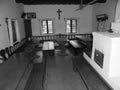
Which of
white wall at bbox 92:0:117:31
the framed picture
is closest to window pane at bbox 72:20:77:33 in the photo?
white wall at bbox 92:0:117:31

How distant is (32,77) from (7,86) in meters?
1.03

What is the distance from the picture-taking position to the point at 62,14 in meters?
7.67

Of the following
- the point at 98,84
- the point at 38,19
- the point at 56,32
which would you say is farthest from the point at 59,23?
the point at 98,84

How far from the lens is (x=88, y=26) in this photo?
8039 millimetres

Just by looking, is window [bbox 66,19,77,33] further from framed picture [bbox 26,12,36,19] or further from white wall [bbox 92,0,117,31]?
framed picture [bbox 26,12,36,19]

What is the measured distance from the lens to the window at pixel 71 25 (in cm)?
793

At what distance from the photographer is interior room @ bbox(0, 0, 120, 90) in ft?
8.59

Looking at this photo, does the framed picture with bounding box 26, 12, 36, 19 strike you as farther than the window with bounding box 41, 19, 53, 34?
No

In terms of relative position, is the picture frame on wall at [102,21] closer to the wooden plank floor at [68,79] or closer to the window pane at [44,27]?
the wooden plank floor at [68,79]

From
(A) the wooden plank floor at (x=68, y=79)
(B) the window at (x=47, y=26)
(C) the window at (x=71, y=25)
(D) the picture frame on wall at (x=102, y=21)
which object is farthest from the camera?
(C) the window at (x=71, y=25)

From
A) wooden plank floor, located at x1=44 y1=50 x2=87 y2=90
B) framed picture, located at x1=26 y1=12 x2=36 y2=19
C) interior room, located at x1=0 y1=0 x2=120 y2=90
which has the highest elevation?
framed picture, located at x1=26 y1=12 x2=36 y2=19

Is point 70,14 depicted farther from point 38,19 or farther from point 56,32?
point 38,19

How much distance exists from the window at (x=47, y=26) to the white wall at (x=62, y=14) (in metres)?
0.33

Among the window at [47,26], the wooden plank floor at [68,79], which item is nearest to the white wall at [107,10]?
the wooden plank floor at [68,79]
